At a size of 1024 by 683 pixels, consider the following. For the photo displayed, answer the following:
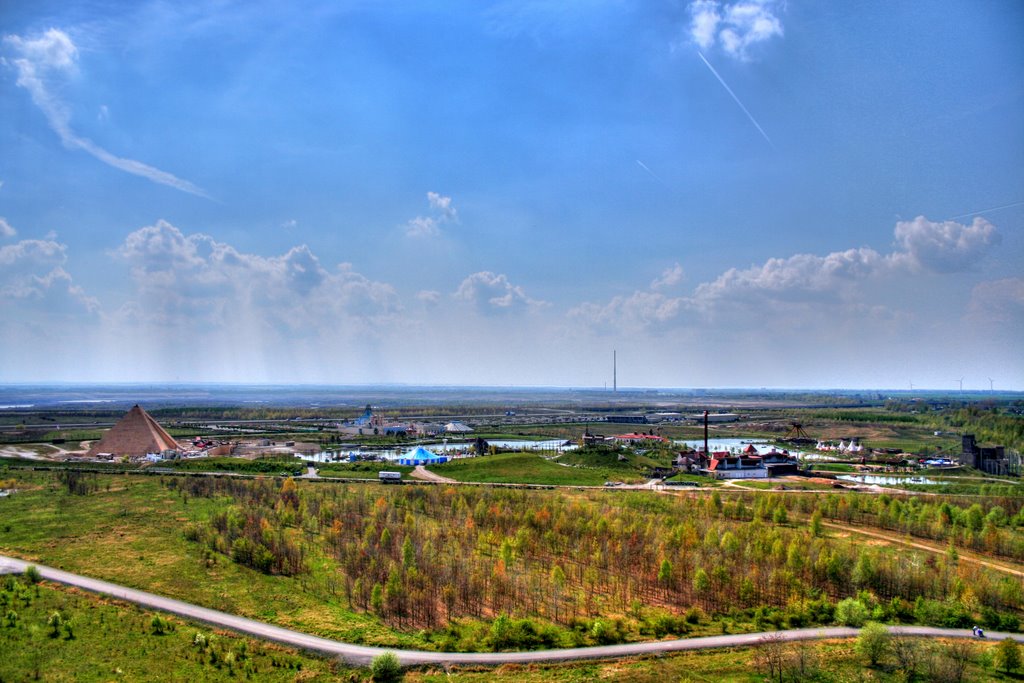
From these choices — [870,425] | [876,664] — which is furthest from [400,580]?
[870,425]

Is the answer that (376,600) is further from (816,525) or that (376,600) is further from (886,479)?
(886,479)

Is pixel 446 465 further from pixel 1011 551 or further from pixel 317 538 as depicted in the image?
pixel 1011 551

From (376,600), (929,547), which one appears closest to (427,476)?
(376,600)

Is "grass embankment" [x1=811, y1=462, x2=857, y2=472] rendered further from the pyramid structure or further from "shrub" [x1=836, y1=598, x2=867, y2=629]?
the pyramid structure

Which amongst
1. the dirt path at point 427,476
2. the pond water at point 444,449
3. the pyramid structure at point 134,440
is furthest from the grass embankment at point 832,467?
the pyramid structure at point 134,440

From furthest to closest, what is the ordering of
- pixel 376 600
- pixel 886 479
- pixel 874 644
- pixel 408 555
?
pixel 886 479 → pixel 408 555 → pixel 376 600 → pixel 874 644

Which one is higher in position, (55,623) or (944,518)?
(944,518)

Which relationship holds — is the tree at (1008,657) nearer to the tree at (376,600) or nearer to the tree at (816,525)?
the tree at (816,525)
